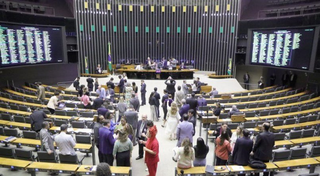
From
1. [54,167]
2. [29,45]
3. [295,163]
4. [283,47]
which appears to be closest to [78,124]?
[54,167]

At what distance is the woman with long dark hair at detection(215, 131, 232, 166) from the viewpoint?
15.8ft

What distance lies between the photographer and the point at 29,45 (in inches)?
548

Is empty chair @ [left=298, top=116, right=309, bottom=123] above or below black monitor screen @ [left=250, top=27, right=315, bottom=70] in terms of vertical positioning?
below

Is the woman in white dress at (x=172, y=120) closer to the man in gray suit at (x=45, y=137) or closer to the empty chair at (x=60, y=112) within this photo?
the man in gray suit at (x=45, y=137)

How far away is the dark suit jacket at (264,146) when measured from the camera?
15.0ft

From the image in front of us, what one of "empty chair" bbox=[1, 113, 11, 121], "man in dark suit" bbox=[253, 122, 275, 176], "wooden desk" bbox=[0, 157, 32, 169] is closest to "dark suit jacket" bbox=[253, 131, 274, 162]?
"man in dark suit" bbox=[253, 122, 275, 176]

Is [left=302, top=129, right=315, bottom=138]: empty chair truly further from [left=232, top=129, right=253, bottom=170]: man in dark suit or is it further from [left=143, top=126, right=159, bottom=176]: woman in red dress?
[left=143, top=126, right=159, bottom=176]: woman in red dress

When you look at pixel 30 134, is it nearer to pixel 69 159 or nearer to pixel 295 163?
pixel 69 159

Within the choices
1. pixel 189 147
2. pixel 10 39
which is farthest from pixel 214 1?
pixel 189 147

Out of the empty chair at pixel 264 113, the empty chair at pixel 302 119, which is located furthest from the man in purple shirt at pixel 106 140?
the empty chair at pixel 302 119

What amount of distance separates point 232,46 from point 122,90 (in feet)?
39.0

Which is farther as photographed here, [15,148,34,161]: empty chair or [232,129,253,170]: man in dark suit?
[15,148,34,161]: empty chair

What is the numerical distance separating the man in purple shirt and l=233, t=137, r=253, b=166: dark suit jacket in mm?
2572

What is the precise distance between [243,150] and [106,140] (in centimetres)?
285
